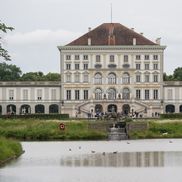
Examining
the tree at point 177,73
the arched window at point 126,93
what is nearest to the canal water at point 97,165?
the arched window at point 126,93

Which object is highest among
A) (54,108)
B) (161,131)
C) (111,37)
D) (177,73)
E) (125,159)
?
(111,37)

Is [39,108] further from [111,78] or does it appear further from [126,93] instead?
[126,93]

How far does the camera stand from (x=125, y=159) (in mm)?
44500

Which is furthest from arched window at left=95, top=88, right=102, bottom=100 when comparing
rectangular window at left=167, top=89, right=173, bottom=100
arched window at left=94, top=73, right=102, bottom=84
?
rectangular window at left=167, top=89, right=173, bottom=100

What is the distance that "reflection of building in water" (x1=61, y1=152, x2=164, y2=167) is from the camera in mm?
41219

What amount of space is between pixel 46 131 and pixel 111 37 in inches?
1835

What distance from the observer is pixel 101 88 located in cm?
11375

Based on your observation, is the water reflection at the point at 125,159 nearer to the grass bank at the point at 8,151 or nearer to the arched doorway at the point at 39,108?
the grass bank at the point at 8,151

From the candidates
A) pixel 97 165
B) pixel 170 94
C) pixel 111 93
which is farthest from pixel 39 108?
pixel 97 165

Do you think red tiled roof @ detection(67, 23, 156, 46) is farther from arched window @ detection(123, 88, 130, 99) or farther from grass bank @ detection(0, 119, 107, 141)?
grass bank @ detection(0, 119, 107, 141)

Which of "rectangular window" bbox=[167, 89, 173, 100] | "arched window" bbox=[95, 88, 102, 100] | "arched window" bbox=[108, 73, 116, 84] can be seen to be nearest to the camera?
"arched window" bbox=[95, 88, 102, 100]

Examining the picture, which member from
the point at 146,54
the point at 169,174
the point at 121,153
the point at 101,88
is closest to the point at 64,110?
the point at 101,88

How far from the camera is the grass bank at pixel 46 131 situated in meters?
69.6

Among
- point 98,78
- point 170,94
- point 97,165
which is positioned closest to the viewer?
point 97,165
